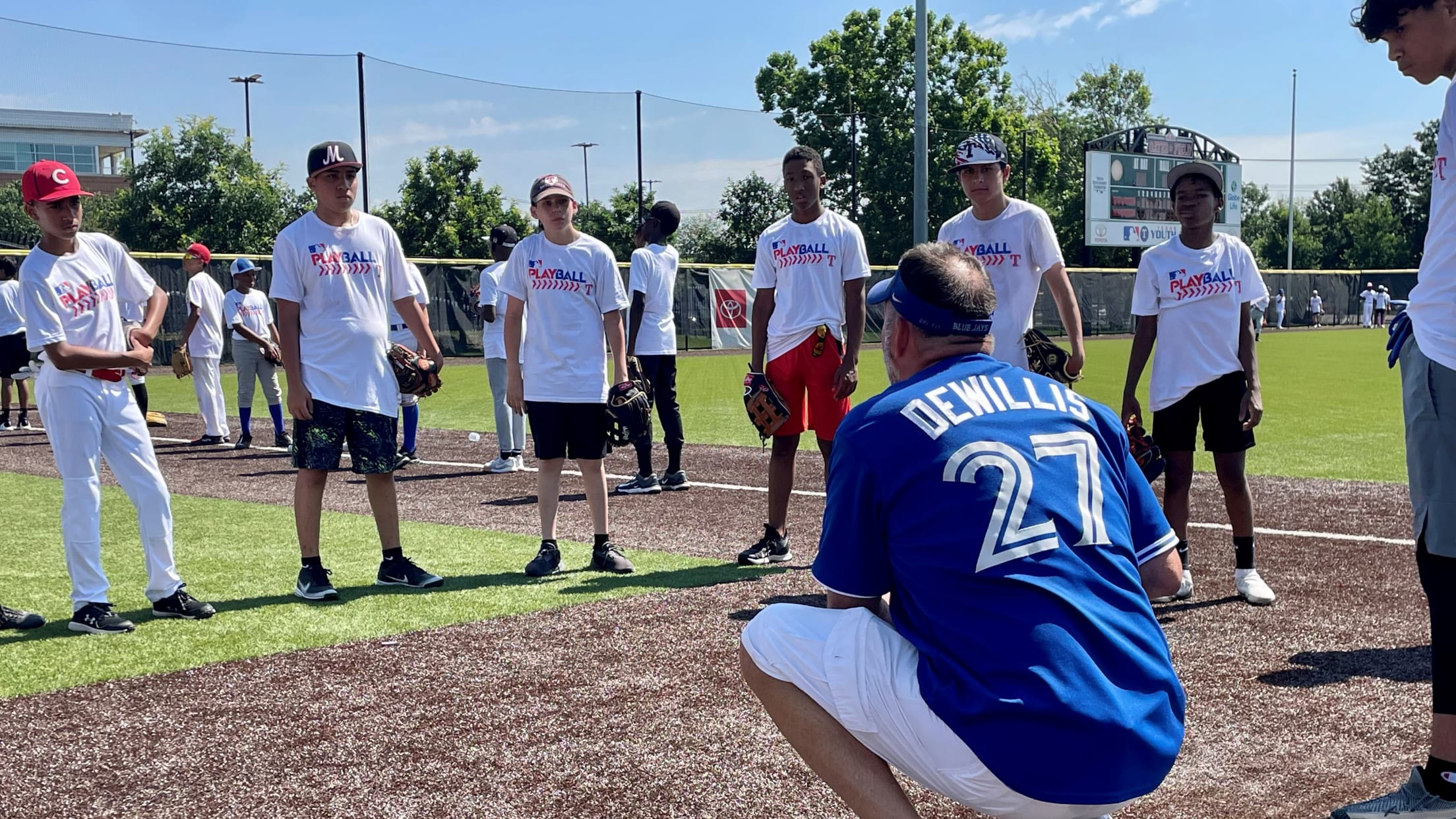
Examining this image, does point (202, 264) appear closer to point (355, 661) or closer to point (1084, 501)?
point (355, 661)

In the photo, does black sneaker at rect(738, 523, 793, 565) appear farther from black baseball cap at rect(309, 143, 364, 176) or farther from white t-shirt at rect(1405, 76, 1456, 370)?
white t-shirt at rect(1405, 76, 1456, 370)

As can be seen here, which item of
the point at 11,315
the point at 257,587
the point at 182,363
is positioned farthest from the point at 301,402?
the point at 11,315

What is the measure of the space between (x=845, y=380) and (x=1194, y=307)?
1931 millimetres

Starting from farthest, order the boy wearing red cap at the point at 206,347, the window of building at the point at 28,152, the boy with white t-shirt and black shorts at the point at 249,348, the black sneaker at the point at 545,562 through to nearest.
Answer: the window of building at the point at 28,152, the boy wearing red cap at the point at 206,347, the boy with white t-shirt and black shorts at the point at 249,348, the black sneaker at the point at 545,562

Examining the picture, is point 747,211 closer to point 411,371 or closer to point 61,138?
point 61,138

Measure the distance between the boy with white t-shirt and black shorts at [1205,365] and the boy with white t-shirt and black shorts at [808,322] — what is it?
1668mm

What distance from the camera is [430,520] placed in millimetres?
8828

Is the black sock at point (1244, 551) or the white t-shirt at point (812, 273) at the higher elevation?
the white t-shirt at point (812, 273)

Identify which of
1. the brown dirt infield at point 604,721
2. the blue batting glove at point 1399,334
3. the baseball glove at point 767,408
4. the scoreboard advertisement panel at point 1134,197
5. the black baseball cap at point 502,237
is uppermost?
the scoreboard advertisement panel at point 1134,197

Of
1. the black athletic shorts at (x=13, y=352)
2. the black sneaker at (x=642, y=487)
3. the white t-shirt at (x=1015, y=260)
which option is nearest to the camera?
the white t-shirt at (x=1015, y=260)

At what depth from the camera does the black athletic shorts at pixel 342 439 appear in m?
6.17

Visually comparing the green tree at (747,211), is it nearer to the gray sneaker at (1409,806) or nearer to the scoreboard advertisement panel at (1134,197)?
the scoreboard advertisement panel at (1134,197)

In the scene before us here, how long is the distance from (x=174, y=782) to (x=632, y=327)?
22.6 feet

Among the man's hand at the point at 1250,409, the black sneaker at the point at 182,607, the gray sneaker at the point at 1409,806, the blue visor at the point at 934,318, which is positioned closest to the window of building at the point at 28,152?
the black sneaker at the point at 182,607
